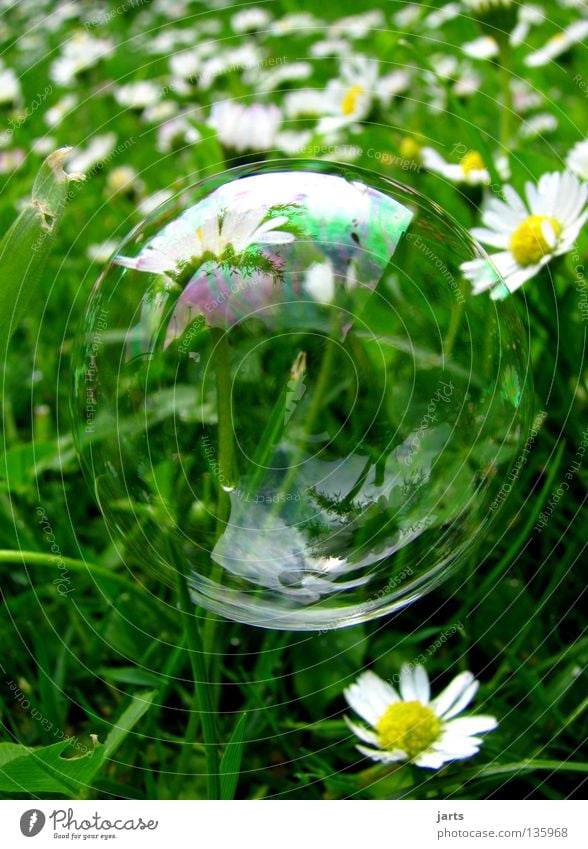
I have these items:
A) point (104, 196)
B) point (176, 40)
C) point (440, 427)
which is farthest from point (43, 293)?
point (176, 40)

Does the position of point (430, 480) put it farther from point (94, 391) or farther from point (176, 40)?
point (176, 40)

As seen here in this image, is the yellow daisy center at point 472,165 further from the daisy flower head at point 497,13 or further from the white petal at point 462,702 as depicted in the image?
the white petal at point 462,702

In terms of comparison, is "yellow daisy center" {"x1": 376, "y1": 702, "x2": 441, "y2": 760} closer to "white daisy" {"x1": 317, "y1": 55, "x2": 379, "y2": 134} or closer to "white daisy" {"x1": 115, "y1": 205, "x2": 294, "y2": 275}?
"white daisy" {"x1": 115, "y1": 205, "x2": 294, "y2": 275}

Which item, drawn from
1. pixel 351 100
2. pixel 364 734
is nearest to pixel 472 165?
pixel 351 100

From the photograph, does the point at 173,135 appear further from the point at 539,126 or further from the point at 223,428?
the point at 223,428

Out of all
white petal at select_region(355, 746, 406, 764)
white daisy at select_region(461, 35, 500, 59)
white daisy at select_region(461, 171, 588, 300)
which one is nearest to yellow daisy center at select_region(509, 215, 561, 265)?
white daisy at select_region(461, 171, 588, 300)

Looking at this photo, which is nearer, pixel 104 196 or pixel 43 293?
pixel 43 293
